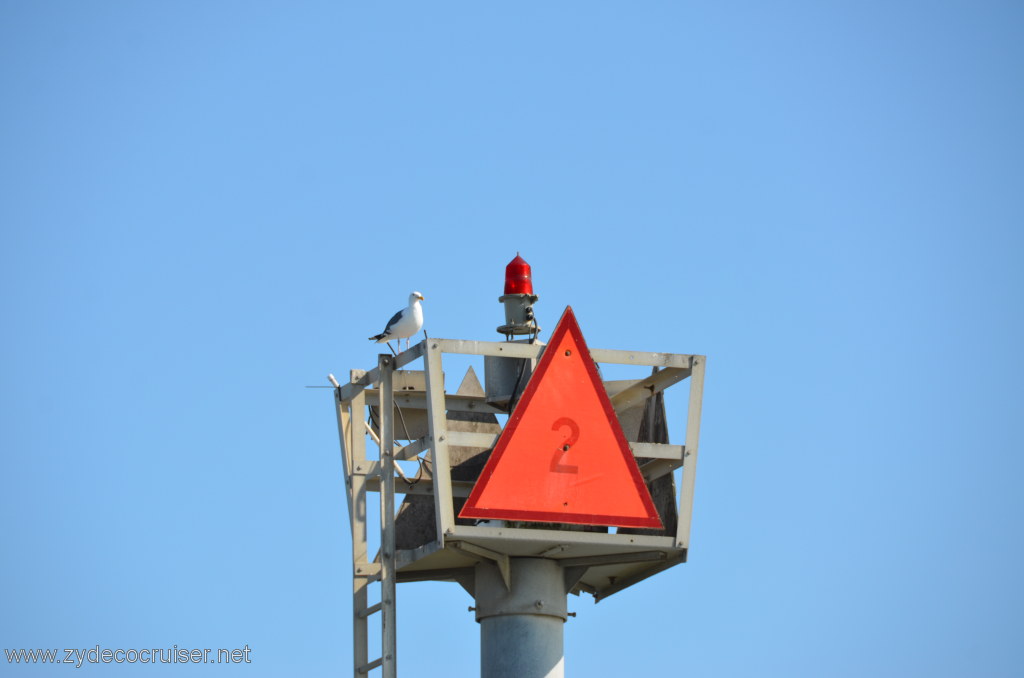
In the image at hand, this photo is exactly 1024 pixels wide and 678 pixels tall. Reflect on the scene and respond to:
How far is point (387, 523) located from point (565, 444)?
112 inches

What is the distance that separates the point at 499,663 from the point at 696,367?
4760mm

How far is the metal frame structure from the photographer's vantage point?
72.3ft

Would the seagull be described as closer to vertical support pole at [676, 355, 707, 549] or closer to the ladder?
the ladder

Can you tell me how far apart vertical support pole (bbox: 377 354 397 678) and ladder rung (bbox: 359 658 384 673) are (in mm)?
216

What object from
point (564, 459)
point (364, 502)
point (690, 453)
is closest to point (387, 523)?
point (364, 502)

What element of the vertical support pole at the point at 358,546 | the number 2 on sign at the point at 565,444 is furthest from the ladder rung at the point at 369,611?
the number 2 on sign at the point at 565,444

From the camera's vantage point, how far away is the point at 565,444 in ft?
73.4

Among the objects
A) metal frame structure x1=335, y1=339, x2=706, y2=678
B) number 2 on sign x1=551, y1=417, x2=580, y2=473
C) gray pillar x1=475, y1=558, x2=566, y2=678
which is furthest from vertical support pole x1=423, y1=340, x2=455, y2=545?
gray pillar x1=475, y1=558, x2=566, y2=678

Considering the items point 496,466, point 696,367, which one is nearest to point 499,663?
point 496,466

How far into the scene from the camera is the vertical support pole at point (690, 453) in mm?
22719

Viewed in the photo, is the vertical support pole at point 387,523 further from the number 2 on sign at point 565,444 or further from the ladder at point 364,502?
the number 2 on sign at point 565,444

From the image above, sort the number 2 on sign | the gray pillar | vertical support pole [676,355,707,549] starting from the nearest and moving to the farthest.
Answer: the number 2 on sign, vertical support pole [676,355,707,549], the gray pillar

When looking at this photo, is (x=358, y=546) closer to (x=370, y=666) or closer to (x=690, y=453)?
(x=370, y=666)

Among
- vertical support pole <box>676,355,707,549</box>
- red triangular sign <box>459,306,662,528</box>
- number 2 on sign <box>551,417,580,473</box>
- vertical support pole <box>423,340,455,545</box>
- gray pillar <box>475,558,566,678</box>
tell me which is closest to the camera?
vertical support pole <box>423,340,455,545</box>
